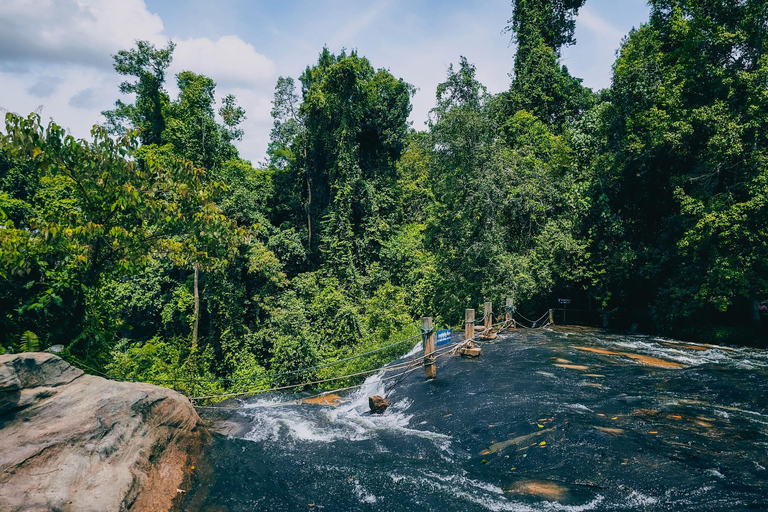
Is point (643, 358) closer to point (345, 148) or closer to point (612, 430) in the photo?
point (612, 430)

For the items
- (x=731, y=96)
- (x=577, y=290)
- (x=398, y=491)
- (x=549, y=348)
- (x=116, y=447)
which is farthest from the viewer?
(x=577, y=290)

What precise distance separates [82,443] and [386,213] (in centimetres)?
2185

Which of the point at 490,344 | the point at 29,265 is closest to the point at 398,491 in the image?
the point at 29,265

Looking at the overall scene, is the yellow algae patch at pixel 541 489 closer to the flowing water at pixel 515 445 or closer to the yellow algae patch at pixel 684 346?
the flowing water at pixel 515 445

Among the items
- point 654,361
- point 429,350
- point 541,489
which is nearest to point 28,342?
point 429,350

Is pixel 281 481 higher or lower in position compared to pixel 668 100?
lower

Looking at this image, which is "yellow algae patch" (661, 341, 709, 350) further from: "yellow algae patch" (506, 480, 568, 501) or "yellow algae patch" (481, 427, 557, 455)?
"yellow algae patch" (506, 480, 568, 501)

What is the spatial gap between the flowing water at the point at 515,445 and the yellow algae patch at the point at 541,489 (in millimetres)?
21

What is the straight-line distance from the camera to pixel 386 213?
25.5 meters

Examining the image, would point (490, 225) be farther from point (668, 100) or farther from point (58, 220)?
point (58, 220)

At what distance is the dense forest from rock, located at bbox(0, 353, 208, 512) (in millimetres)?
2320

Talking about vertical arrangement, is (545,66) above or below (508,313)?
above

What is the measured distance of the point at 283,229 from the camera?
85.8ft

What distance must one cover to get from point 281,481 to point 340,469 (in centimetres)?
81
